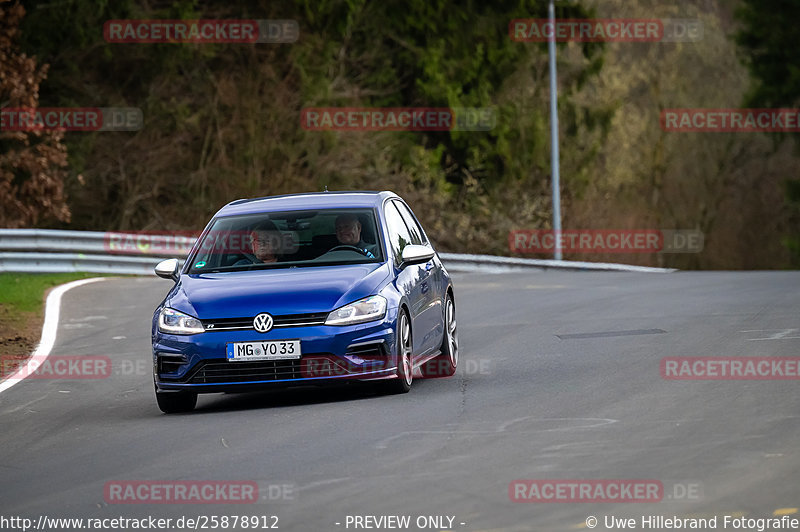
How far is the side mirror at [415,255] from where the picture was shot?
483 inches

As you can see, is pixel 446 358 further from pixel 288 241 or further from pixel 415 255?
pixel 288 241

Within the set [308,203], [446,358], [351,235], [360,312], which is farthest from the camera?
[446,358]

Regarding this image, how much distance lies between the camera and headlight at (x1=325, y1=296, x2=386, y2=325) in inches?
450

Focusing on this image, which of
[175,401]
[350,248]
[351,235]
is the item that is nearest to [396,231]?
[351,235]

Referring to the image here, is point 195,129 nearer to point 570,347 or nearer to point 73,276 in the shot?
point 73,276

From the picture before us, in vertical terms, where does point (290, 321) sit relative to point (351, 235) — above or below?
below

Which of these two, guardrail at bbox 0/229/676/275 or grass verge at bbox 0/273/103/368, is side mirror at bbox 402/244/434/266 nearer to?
grass verge at bbox 0/273/103/368

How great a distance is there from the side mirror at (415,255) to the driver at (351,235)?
0.27 meters

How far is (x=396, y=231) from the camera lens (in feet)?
43.0

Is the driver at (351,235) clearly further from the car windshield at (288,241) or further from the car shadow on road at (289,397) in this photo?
the car shadow on road at (289,397)

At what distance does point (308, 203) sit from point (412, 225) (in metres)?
1.33

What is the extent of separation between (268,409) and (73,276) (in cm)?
1499

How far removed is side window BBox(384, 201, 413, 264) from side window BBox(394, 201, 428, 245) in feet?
0.49

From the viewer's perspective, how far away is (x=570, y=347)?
1493 cm
